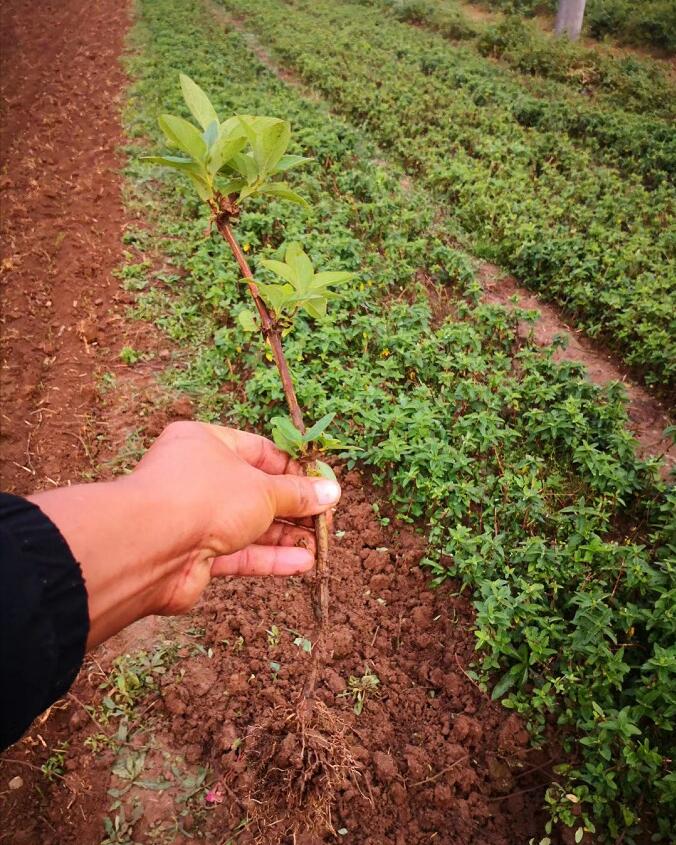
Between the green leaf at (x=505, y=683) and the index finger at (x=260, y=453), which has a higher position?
the index finger at (x=260, y=453)

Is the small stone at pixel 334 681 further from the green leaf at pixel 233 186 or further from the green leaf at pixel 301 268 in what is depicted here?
the green leaf at pixel 233 186

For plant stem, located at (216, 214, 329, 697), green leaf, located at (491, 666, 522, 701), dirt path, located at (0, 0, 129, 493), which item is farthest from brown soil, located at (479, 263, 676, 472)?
dirt path, located at (0, 0, 129, 493)

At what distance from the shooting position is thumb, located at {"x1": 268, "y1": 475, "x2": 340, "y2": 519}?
1690 mm

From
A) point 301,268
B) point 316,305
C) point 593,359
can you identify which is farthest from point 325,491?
point 593,359

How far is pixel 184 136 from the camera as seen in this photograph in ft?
4.21

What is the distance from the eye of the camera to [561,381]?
4.29m

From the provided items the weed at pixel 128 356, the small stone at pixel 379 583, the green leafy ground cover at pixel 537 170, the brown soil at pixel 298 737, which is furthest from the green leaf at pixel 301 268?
the green leafy ground cover at pixel 537 170

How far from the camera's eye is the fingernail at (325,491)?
5.83ft

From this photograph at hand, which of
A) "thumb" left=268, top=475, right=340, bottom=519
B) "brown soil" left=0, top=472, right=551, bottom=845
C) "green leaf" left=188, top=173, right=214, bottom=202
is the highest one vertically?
"green leaf" left=188, top=173, right=214, bottom=202

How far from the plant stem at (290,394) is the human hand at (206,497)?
163 millimetres

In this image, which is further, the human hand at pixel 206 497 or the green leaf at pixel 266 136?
the human hand at pixel 206 497

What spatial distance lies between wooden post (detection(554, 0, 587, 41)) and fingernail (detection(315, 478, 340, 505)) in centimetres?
1692

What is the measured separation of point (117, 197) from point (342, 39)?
33.7ft

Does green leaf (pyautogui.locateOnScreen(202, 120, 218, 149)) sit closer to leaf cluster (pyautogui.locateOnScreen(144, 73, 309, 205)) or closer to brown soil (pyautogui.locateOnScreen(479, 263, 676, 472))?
leaf cluster (pyautogui.locateOnScreen(144, 73, 309, 205))
